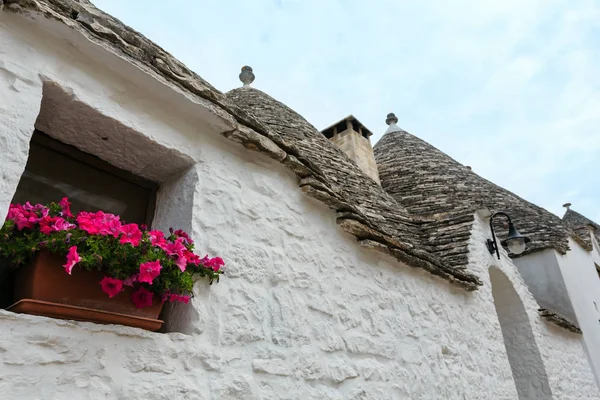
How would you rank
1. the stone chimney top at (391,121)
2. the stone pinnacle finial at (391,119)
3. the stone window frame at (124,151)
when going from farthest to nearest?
the stone pinnacle finial at (391,119)
the stone chimney top at (391,121)
the stone window frame at (124,151)

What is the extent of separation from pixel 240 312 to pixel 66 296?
2.74ft

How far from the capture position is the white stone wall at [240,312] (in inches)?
59.2

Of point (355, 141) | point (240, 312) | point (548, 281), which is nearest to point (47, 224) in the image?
point (240, 312)

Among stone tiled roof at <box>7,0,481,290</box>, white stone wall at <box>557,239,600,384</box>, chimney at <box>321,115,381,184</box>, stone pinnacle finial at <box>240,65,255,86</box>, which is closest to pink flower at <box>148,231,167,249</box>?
stone tiled roof at <box>7,0,481,290</box>

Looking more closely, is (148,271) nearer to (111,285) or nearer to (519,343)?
(111,285)

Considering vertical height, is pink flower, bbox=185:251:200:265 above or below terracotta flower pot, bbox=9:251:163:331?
above

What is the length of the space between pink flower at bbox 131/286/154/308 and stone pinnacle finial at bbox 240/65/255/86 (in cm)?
648

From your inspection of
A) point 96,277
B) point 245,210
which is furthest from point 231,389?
point 245,210

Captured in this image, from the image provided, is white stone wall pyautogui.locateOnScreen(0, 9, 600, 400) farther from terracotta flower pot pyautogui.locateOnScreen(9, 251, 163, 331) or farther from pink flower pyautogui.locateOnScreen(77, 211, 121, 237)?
pink flower pyautogui.locateOnScreen(77, 211, 121, 237)

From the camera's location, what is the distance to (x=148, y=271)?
155 centimetres

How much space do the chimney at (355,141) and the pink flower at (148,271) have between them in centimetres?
611

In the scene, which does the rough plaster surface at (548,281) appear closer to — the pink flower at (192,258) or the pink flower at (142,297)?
the pink flower at (192,258)

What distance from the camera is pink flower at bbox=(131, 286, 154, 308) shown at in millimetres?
1633

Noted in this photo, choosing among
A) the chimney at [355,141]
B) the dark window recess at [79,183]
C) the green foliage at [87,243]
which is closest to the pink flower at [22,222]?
the green foliage at [87,243]
